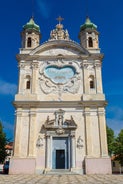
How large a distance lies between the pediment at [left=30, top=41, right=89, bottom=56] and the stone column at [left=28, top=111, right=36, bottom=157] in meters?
6.64

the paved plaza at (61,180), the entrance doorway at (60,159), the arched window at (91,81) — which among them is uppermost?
the arched window at (91,81)

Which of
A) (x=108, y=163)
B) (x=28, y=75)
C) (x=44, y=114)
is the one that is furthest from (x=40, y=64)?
(x=108, y=163)

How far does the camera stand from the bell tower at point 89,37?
25.4 m

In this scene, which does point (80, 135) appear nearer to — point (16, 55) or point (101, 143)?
point (101, 143)

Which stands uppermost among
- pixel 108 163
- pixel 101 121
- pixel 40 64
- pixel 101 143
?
pixel 40 64

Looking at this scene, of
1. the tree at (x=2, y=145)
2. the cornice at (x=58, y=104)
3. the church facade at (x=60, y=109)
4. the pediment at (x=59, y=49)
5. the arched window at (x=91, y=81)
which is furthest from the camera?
the tree at (x=2, y=145)

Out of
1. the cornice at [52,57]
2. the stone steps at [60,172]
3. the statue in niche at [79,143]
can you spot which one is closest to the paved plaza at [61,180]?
the stone steps at [60,172]

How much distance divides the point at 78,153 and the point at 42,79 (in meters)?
7.79

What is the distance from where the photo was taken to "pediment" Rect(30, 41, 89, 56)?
24.5 metres

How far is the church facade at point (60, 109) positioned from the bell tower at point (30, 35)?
109 mm

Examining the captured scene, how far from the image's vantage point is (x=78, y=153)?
67.0ft

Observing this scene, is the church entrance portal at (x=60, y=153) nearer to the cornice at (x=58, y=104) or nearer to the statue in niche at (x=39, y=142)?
the statue in niche at (x=39, y=142)

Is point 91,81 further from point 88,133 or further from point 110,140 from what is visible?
point 110,140

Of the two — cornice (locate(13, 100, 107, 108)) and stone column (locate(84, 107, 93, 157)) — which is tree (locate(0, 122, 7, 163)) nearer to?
cornice (locate(13, 100, 107, 108))
